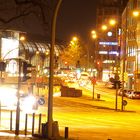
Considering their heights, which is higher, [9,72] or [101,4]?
[101,4]

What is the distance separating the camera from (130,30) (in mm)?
111750

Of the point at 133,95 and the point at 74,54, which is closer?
the point at 133,95

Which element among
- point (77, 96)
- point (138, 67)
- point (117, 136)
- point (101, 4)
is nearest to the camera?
point (117, 136)

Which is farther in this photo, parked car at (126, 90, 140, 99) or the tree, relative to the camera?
the tree

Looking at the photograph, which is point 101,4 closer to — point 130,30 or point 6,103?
point 130,30

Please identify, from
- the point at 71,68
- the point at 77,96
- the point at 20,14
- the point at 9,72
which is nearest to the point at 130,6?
the point at 9,72

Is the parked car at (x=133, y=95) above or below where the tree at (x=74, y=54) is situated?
below

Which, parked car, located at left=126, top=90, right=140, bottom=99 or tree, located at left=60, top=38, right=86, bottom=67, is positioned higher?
tree, located at left=60, top=38, right=86, bottom=67

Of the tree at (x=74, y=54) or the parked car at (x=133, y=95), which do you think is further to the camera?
the tree at (x=74, y=54)

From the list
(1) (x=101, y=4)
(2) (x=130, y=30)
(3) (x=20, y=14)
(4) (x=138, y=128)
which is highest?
(1) (x=101, y=4)

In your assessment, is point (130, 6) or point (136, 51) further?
point (130, 6)

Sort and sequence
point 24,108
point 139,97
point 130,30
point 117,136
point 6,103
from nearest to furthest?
1. point 117,136
2. point 24,108
3. point 6,103
4. point 139,97
5. point 130,30

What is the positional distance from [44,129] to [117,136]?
7.25 m

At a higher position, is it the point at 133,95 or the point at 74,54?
the point at 74,54
